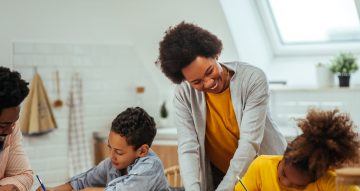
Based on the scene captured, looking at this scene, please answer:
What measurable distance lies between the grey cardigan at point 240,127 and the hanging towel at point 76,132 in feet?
6.60

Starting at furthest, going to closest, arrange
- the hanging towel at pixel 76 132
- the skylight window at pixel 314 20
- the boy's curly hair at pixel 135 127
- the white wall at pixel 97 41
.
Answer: the skylight window at pixel 314 20, the hanging towel at pixel 76 132, the white wall at pixel 97 41, the boy's curly hair at pixel 135 127

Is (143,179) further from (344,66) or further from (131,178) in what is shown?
(344,66)

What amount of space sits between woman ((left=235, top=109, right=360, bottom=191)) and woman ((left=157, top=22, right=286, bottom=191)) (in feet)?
0.87

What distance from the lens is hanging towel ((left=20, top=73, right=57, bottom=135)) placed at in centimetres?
390

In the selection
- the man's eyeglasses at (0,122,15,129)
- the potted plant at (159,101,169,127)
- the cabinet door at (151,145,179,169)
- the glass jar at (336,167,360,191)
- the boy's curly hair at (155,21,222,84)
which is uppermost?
the boy's curly hair at (155,21,222,84)

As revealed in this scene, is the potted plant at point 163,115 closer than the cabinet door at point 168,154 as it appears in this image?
No

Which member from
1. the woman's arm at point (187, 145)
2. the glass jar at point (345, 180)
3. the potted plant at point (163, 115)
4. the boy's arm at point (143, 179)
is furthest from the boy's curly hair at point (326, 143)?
the potted plant at point (163, 115)

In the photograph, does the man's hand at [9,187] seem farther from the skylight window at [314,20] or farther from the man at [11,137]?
the skylight window at [314,20]

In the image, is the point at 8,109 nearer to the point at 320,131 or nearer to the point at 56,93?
the point at 320,131

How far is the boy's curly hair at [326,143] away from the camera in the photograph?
1785 millimetres

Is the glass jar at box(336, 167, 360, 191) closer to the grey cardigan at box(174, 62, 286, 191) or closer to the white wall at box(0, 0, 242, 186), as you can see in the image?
the grey cardigan at box(174, 62, 286, 191)

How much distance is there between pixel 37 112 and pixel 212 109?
196 cm

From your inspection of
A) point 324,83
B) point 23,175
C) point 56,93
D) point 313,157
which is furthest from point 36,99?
point 313,157

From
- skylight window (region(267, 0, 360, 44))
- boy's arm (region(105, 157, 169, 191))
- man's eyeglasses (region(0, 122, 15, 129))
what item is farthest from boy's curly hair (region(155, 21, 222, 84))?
skylight window (region(267, 0, 360, 44))
